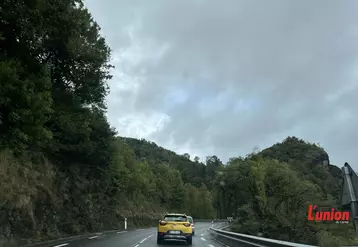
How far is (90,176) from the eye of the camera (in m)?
44.1

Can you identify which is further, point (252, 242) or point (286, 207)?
point (286, 207)

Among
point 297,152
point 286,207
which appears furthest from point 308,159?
point 286,207

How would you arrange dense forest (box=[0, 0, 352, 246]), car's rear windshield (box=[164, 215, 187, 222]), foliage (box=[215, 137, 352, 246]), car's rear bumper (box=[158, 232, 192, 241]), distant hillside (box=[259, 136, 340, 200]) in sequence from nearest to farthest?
dense forest (box=[0, 0, 352, 246])
car's rear bumper (box=[158, 232, 192, 241])
car's rear windshield (box=[164, 215, 187, 222])
foliage (box=[215, 137, 352, 246])
distant hillside (box=[259, 136, 340, 200])

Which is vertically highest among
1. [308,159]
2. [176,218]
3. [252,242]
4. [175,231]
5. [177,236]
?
[308,159]

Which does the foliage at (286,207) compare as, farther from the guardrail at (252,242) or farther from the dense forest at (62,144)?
the guardrail at (252,242)

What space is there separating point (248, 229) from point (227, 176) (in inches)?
1890

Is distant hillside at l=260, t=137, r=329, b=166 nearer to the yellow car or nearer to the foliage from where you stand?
the foliage

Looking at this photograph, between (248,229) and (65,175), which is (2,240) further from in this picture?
(248,229)

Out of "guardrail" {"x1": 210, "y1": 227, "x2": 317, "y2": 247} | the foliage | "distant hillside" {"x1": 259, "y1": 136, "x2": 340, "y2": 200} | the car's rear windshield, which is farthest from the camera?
"distant hillside" {"x1": 259, "y1": 136, "x2": 340, "y2": 200}

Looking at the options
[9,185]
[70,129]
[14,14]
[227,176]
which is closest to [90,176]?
[70,129]

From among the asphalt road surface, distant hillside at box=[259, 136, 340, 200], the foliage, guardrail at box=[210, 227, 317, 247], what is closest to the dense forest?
the foliage

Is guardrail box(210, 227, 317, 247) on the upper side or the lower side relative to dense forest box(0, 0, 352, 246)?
lower

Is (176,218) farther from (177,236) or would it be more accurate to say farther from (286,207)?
(286,207)

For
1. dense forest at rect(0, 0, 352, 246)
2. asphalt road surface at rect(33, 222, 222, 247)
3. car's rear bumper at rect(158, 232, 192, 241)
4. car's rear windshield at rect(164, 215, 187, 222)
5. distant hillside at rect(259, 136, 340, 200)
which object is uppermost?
distant hillside at rect(259, 136, 340, 200)
